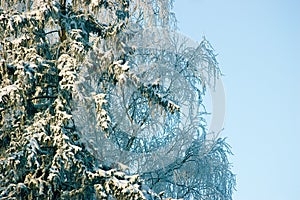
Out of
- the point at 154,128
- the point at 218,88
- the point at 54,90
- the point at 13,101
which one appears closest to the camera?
the point at 13,101

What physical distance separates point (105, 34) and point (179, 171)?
3.62 metres

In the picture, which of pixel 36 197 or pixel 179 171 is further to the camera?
pixel 179 171

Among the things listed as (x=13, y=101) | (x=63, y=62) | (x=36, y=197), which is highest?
(x=63, y=62)

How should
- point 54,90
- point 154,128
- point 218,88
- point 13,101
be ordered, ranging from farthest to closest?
point 218,88 → point 154,128 → point 54,90 → point 13,101

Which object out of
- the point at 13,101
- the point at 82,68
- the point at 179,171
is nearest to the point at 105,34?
the point at 82,68

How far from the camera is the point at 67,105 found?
292 inches

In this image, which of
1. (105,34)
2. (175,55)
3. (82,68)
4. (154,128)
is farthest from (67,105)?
(175,55)

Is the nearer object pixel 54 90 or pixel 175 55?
pixel 54 90

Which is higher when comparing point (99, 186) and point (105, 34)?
point (105, 34)

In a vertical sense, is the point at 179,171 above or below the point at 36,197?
above

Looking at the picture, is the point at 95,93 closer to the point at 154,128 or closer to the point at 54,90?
the point at 54,90

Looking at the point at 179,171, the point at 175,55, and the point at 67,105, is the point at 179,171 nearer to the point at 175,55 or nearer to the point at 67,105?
the point at 175,55

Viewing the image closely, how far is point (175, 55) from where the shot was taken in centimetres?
1093

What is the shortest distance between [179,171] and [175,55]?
2.27 metres
